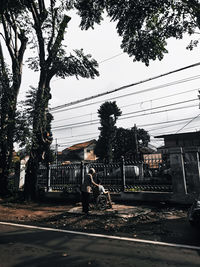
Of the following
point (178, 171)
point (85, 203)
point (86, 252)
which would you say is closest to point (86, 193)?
point (85, 203)

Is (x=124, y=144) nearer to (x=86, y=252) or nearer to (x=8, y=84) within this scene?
(x=8, y=84)

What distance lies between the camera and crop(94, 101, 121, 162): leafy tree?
34.7 m

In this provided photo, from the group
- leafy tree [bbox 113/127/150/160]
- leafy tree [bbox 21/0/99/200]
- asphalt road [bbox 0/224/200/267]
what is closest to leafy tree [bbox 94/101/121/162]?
leafy tree [bbox 113/127/150/160]

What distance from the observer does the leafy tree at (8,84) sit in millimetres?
11023

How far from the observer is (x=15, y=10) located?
→ 12.2 meters

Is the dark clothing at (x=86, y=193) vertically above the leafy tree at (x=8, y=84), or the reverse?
the leafy tree at (x=8, y=84)

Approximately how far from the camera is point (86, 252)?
353 centimetres

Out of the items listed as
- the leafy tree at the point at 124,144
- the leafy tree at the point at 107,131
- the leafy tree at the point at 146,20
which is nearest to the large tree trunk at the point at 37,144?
the leafy tree at the point at 146,20

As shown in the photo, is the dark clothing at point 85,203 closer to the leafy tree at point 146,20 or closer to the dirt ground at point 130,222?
the dirt ground at point 130,222

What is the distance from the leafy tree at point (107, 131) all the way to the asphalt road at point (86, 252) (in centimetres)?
2990

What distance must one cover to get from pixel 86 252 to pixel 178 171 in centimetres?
547

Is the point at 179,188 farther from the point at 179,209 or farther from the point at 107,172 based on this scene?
the point at 107,172

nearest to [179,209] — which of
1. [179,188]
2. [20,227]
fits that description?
[179,188]

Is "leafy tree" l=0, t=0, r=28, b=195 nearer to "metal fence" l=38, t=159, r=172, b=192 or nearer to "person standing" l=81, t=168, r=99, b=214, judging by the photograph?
"metal fence" l=38, t=159, r=172, b=192
